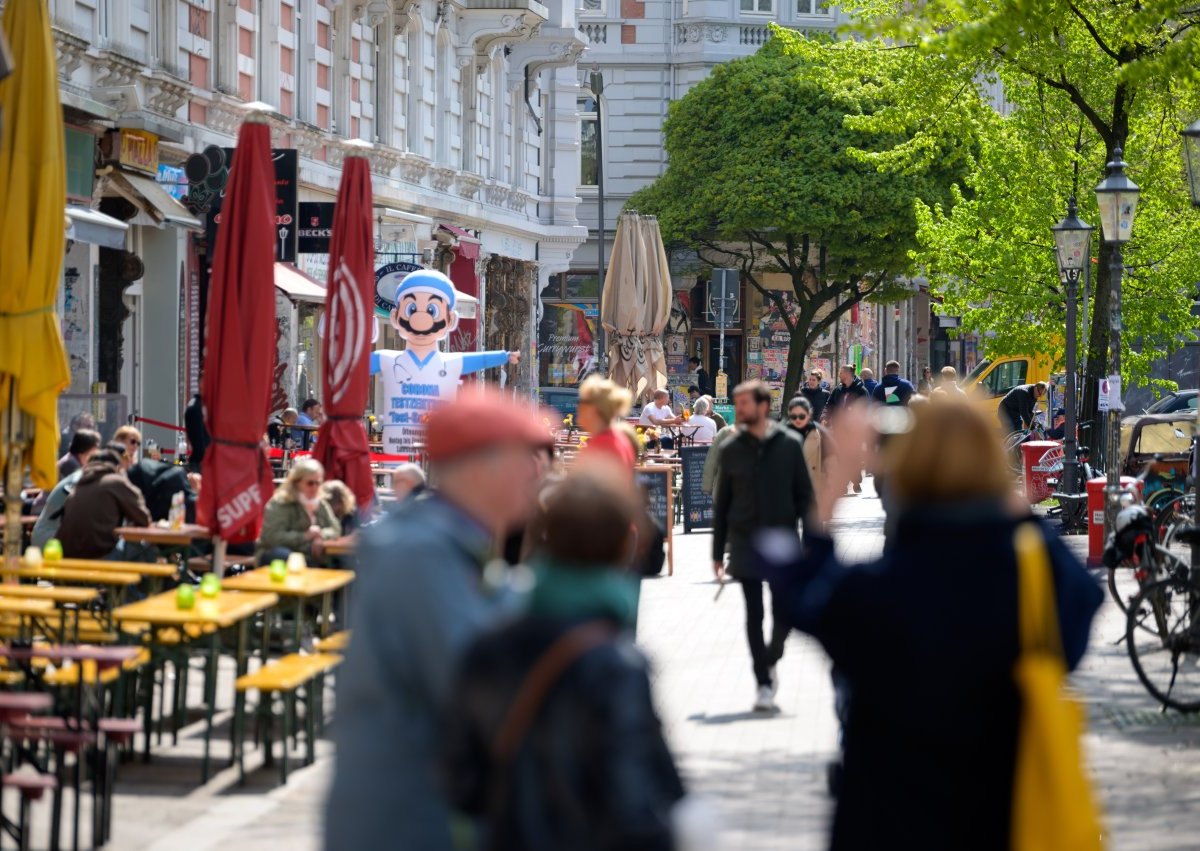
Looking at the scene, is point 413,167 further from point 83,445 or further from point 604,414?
point 604,414

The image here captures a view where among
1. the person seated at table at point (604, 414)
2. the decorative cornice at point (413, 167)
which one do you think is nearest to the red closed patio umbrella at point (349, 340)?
the person seated at table at point (604, 414)

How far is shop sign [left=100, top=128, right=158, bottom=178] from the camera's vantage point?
22750mm

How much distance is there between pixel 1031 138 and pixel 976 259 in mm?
1858

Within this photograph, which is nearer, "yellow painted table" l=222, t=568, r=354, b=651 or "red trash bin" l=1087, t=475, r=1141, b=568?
"yellow painted table" l=222, t=568, r=354, b=651

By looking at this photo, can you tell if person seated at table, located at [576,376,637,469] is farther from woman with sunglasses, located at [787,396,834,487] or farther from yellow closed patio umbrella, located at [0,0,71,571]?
woman with sunglasses, located at [787,396,834,487]

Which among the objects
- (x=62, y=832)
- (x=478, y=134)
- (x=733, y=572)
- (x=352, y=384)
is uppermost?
(x=478, y=134)

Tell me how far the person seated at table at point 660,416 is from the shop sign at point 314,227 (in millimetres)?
5296

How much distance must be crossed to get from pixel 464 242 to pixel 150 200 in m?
16.9

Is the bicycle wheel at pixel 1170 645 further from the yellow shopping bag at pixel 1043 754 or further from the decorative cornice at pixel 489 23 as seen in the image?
the decorative cornice at pixel 489 23

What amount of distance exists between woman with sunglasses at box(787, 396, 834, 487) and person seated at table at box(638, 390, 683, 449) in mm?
6255

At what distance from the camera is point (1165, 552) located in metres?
13.6

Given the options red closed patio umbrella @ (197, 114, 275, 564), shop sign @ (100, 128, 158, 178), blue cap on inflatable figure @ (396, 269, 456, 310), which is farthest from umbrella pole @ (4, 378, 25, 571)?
shop sign @ (100, 128, 158, 178)

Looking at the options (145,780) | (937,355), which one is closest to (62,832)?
(145,780)

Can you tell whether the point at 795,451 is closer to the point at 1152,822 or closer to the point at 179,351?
the point at 1152,822
